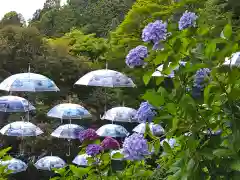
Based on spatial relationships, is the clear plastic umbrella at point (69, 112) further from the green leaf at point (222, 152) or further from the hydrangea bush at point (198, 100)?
the green leaf at point (222, 152)

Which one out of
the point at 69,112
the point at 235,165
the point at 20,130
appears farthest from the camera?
the point at 69,112

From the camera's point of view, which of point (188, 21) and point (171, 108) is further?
point (188, 21)

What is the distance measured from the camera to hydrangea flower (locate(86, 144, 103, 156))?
1.52m

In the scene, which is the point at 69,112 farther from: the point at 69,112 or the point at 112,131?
the point at 112,131

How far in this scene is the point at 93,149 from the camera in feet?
5.05

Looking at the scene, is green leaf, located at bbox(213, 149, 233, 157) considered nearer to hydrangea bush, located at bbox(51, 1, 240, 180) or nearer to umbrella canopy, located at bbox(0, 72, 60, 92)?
hydrangea bush, located at bbox(51, 1, 240, 180)

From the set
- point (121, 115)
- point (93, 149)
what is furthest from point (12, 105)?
point (93, 149)

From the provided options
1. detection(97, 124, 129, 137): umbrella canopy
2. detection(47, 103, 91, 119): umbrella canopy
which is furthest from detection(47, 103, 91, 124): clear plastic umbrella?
detection(97, 124, 129, 137): umbrella canopy

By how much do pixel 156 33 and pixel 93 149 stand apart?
57cm

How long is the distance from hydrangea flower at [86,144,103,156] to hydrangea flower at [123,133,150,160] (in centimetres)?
32

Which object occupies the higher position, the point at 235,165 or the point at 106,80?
the point at 235,165

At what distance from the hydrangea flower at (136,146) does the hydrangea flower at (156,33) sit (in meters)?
0.27

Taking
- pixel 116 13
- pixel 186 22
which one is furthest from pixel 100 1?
pixel 186 22

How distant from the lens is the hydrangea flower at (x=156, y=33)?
3.72ft
